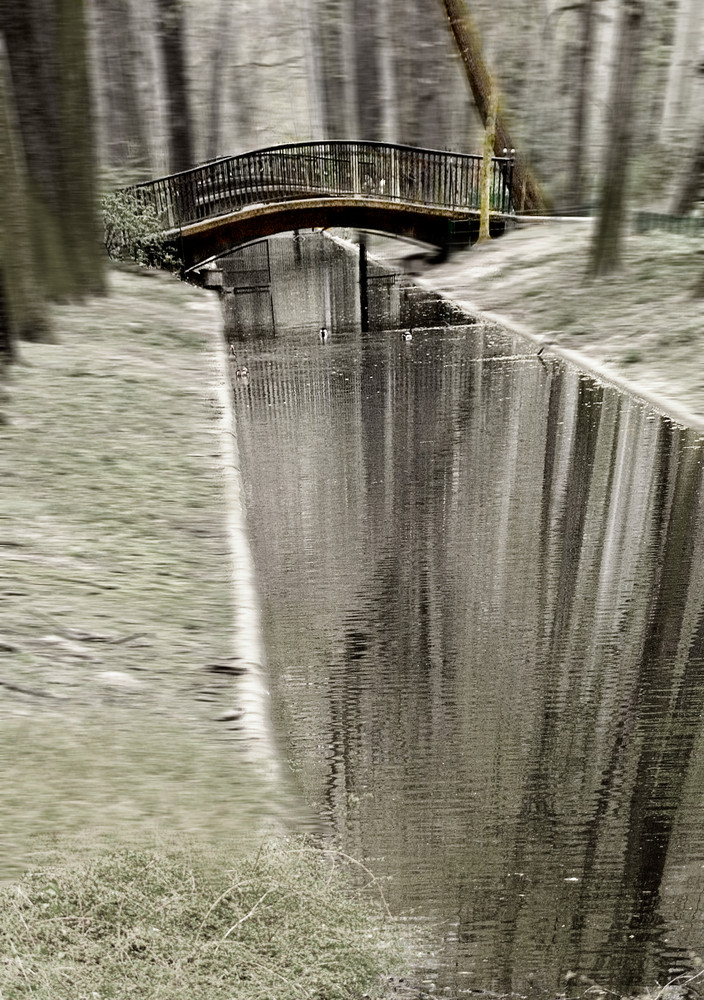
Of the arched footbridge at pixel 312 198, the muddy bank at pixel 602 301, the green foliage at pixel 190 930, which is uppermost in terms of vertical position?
the green foliage at pixel 190 930

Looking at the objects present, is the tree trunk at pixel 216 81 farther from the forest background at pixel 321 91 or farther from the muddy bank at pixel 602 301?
the muddy bank at pixel 602 301

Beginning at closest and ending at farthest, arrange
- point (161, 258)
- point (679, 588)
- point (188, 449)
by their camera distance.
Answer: point (679, 588) < point (188, 449) < point (161, 258)

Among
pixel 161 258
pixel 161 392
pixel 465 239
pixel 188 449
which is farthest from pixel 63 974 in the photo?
pixel 465 239

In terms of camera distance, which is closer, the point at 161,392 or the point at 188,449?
the point at 188,449

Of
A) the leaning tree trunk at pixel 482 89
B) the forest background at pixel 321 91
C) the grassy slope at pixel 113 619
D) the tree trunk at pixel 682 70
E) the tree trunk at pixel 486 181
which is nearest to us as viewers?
the grassy slope at pixel 113 619

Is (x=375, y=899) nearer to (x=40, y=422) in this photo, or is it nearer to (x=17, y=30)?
(x=40, y=422)

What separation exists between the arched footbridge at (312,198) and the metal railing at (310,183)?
0.9 inches

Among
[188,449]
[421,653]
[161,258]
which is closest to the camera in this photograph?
[421,653]

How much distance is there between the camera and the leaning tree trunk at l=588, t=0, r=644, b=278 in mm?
19500

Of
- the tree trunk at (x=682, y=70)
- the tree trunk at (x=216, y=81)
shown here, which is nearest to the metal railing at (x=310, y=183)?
the tree trunk at (x=682, y=70)

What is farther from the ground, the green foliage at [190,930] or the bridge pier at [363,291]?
the green foliage at [190,930]

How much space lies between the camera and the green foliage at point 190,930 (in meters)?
3.83

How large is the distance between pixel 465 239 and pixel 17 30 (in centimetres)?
1249

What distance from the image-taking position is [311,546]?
8.60 m
